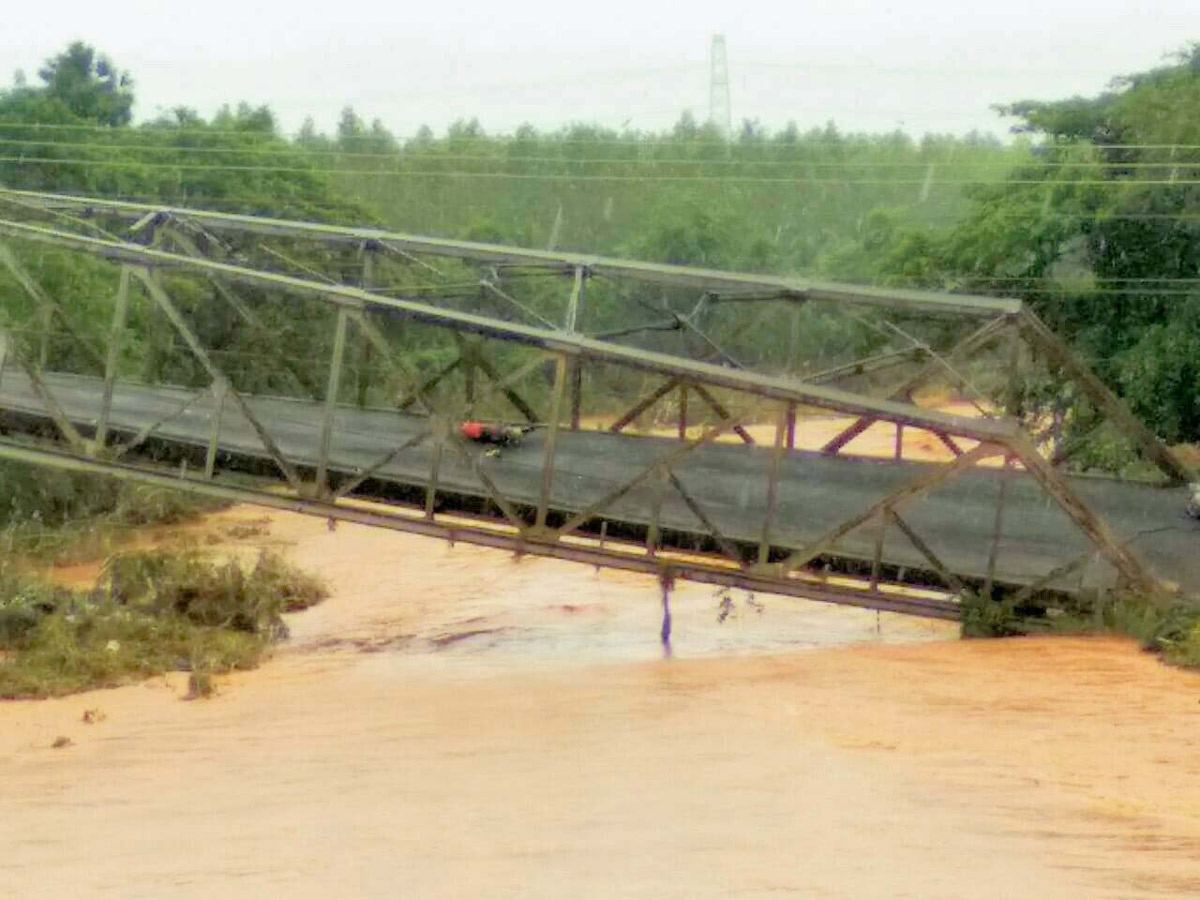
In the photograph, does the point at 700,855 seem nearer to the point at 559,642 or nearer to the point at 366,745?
the point at 366,745

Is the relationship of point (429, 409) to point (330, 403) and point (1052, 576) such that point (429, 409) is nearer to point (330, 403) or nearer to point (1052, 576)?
point (330, 403)

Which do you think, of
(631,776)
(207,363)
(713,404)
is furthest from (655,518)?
(631,776)

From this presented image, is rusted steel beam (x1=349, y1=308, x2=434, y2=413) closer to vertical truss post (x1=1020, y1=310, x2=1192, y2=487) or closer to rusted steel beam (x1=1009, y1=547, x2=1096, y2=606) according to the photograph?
rusted steel beam (x1=1009, y1=547, x2=1096, y2=606)

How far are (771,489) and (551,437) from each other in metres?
1.97

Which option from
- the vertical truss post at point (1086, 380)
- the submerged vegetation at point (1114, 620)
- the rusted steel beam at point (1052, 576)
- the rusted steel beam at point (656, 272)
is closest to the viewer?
the submerged vegetation at point (1114, 620)

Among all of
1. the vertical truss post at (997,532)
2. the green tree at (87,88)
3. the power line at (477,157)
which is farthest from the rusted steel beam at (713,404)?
the green tree at (87,88)

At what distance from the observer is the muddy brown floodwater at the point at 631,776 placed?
26.7 ft

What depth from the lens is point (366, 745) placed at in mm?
13617

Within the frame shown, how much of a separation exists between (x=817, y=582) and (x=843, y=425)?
33285 mm

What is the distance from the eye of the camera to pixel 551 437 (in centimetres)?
1634

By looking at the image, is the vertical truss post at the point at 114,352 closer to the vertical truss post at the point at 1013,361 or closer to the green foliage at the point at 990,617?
the vertical truss post at the point at 1013,361

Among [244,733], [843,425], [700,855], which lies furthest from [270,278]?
[843,425]

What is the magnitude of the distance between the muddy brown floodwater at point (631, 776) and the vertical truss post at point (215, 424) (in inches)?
82.6

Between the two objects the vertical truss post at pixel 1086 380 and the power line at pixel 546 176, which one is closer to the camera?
the vertical truss post at pixel 1086 380
